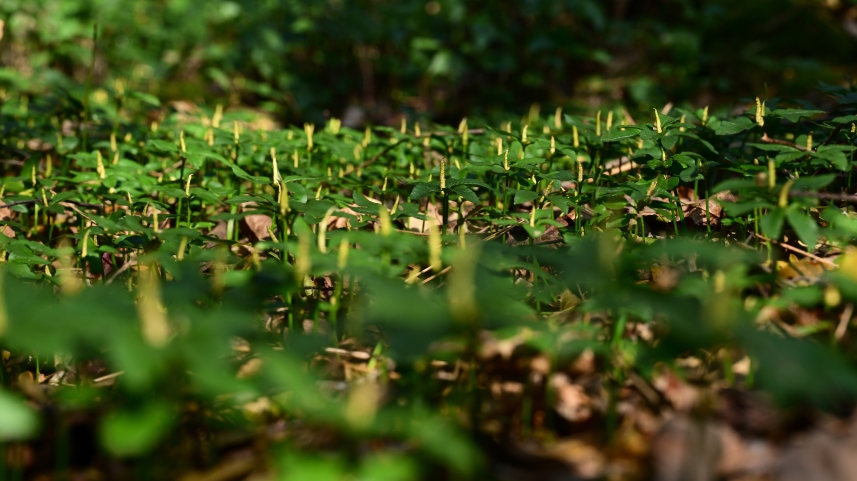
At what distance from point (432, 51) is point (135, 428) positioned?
196 inches

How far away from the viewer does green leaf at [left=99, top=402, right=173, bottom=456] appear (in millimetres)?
812

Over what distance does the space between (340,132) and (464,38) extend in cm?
268

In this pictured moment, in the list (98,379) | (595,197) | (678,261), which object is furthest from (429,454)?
(595,197)

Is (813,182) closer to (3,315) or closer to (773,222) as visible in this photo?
(773,222)

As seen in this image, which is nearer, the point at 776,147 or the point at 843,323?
the point at 843,323

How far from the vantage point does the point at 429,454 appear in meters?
0.93

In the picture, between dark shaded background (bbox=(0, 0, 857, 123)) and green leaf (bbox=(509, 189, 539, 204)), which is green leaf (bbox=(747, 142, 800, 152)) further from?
dark shaded background (bbox=(0, 0, 857, 123))

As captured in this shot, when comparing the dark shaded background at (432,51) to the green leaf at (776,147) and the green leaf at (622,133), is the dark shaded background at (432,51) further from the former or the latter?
the green leaf at (776,147)

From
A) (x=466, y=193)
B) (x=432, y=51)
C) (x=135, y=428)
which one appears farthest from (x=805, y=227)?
(x=432, y=51)

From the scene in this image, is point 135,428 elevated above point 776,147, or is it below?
below

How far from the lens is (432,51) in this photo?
17.9ft

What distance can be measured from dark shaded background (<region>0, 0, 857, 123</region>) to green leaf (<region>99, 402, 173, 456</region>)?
3.80m

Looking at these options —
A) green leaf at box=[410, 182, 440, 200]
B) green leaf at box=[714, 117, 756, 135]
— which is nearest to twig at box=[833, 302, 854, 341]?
green leaf at box=[714, 117, 756, 135]

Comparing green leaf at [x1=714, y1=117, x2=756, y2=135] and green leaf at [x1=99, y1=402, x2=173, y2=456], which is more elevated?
green leaf at [x1=714, y1=117, x2=756, y2=135]
